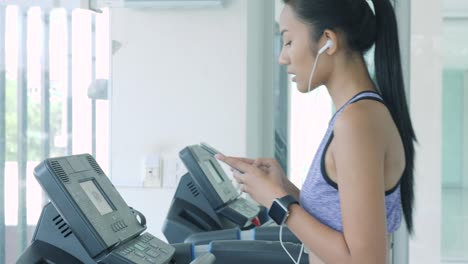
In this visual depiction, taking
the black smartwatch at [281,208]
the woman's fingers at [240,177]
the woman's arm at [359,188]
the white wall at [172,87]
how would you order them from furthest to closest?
the white wall at [172,87], the woman's fingers at [240,177], the black smartwatch at [281,208], the woman's arm at [359,188]

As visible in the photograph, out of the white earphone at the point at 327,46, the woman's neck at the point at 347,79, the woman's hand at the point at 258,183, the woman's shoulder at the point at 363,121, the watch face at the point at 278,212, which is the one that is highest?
the white earphone at the point at 327,46

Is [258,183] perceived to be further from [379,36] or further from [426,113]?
[426,113]

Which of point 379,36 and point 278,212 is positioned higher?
point 379,36

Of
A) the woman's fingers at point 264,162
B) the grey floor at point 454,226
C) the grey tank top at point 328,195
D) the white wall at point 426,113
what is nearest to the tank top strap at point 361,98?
the grey tank top at point 328,195

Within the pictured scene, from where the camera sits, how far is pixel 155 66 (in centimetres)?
280

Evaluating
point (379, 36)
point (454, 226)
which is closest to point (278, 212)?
point (379, 36)

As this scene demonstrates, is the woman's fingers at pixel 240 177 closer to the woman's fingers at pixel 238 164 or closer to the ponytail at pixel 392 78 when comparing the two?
the woman's fingers at pixel 238 164

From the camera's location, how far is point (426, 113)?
128 inches

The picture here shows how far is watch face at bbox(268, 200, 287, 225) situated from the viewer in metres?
1.14

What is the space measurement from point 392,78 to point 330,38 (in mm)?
157

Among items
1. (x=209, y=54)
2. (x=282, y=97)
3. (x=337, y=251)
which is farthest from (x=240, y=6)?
(x=337, y=251)

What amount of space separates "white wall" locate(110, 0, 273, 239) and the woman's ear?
1.61 meters

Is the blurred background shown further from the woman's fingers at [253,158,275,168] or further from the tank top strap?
the tank top strap

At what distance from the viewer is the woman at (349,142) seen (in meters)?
1.04
